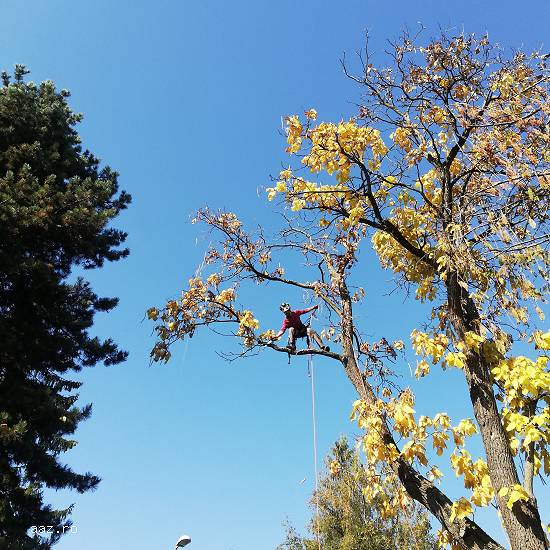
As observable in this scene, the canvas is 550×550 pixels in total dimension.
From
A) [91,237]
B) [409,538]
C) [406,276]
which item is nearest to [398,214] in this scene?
[406,276]

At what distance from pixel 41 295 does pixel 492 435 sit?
9.02 meters

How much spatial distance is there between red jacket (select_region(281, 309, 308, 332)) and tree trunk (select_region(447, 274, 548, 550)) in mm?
1975

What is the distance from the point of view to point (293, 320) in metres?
5.84

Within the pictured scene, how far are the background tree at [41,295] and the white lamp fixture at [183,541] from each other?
2242mm

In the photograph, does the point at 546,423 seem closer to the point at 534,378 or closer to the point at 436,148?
the point at 534,378

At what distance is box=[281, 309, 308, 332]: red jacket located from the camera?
229 inches

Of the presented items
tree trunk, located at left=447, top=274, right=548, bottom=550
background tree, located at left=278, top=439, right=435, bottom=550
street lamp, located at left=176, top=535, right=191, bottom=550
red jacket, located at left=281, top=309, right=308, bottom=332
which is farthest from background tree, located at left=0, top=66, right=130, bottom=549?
background tree, located at left=278, top=439, right=435, bottom=550

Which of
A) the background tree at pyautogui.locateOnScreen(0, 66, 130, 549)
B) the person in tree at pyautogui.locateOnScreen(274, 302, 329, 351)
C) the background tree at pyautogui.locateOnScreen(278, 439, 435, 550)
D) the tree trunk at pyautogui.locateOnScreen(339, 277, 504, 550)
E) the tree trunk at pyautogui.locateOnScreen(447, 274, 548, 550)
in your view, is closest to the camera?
the tree trunk at pyautogui.locateOnScreen(447, 274, 548, 550)

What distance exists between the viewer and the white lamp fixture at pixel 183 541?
360 inches

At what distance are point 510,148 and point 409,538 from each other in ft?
55.6

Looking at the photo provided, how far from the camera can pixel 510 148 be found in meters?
4.36

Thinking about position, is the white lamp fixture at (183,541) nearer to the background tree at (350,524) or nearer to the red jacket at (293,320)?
the red jacket at (293,320)

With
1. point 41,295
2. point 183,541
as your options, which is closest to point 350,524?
point 183,541

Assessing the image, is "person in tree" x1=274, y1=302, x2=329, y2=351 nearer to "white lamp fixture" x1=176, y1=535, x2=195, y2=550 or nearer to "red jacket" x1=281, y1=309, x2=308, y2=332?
"red jacket" x1=281, y1=309, x2=308, y2=332
